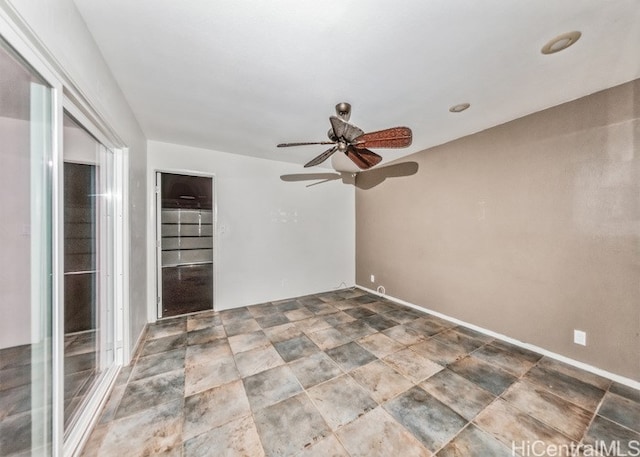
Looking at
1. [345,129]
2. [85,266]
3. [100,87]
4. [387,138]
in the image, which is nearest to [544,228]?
[387,138]

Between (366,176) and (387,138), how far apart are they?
283 cm

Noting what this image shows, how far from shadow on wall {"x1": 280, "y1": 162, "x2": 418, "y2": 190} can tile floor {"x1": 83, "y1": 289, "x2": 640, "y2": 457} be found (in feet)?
8.57

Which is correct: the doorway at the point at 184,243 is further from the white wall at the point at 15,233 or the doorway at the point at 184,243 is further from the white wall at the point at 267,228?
the white wall at the point at 15,233

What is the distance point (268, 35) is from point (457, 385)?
312 cm

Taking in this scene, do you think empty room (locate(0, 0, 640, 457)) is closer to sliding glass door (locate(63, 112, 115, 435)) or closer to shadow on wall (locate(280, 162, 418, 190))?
sliding glass door (locate(63, 112, 115, 435))

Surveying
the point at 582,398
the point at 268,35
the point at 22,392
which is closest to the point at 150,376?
the point at 22,392

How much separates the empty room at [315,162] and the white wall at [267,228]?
3.3 inches

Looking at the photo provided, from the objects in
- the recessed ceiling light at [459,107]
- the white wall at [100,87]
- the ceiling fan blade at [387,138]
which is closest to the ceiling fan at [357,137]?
the ceiling fan blade at [387,138]

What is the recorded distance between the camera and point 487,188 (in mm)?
2939

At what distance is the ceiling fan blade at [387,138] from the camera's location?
196 centimetres

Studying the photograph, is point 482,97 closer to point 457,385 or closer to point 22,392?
point 457,385

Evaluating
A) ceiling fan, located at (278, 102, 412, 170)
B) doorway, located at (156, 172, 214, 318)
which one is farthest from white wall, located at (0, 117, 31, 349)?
doorway, located at (156, 172, 214, 318)

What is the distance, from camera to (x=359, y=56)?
5.60 feet

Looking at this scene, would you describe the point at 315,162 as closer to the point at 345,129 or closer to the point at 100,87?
the point at 345,129
